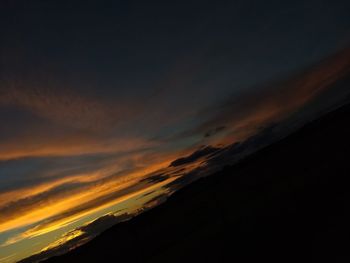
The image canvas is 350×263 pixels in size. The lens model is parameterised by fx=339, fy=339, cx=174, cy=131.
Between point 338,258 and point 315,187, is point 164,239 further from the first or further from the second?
point 338,258

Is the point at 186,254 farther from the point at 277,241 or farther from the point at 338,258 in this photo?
the point at 338,258

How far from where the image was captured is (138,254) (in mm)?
93875

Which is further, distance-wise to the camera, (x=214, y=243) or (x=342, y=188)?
(x=214, y=243)

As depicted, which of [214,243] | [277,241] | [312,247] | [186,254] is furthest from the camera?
[186,254]

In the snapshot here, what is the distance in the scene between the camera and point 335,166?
56.5m

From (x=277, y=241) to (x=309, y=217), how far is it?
17.0 feet

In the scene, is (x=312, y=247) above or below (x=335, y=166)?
below

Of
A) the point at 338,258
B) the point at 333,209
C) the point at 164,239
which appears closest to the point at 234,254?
the point at 333,209

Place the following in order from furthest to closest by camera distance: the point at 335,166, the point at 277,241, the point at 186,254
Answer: the point at 335,166 < the point at 186,254 < the point at 277,241

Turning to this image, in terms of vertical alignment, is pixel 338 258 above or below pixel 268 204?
below

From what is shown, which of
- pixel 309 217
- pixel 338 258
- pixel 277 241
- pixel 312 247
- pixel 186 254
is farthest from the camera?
pixel 186 254

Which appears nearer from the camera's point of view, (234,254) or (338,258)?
(338,258)

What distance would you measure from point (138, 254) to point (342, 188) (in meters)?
66.1

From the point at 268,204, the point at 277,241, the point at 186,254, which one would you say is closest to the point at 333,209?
the point at 277,241
